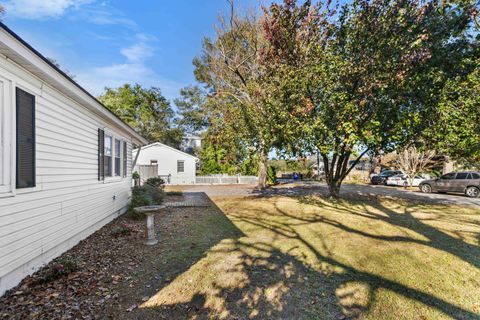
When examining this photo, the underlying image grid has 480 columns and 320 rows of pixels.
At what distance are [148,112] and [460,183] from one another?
3471cm

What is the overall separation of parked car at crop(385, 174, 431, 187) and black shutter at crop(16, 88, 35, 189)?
24067 millimetres

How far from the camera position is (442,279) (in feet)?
11.7

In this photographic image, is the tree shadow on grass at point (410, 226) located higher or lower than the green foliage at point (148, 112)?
lower

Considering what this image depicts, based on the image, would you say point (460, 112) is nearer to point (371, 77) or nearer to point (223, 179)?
point (371, 77)

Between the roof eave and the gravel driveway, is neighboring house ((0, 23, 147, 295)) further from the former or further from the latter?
the gravel driveway

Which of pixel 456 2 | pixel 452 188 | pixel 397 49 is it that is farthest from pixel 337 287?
pixel 452 188

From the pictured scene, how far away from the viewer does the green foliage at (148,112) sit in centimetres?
3158

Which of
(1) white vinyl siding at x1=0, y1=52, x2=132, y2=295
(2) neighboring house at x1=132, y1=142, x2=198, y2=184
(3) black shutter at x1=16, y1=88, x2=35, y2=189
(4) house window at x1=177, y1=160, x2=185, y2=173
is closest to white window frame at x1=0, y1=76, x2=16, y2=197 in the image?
(1) white vinyl siding at x1=0, y1=52, x2=132, y2=295

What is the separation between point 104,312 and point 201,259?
1.83m

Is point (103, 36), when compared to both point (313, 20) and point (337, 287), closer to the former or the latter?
point (313, 20)

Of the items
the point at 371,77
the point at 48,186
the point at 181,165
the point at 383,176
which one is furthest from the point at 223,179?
the point at 48,186

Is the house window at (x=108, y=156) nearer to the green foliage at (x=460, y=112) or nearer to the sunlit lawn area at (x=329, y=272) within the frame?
the sunlit lawn area at (x=329, y=272)

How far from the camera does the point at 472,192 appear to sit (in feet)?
45.9

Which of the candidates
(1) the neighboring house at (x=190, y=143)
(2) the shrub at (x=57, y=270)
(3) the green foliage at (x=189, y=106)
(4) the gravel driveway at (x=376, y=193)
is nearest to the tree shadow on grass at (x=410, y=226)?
(4) the gravel driveway at (x=376, y=193)
